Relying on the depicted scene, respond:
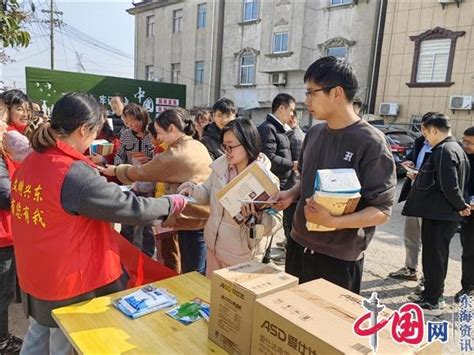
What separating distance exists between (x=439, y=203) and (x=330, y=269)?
169 centimetres

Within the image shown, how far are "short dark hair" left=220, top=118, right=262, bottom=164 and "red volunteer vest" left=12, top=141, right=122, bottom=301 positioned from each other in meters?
0.92

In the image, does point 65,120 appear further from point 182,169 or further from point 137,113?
point 137,113

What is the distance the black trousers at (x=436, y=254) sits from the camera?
117 inches

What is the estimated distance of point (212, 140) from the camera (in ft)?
12.5

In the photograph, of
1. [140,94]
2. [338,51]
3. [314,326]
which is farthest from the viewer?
[338,51]

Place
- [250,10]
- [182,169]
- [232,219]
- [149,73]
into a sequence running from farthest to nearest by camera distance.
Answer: [149,73] → [250,10] → [182,169] → [232,219]

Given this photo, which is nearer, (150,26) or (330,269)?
(330,269)

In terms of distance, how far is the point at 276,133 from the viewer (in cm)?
368

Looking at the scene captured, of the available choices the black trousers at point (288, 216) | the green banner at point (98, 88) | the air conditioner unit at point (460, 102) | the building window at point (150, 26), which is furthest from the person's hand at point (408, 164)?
the building window at point (150, 26)

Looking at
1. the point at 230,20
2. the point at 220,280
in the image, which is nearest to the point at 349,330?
the point at 220,280

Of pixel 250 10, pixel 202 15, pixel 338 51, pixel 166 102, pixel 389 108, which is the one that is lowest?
pixel 166 102

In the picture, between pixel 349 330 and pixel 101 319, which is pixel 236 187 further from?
pixel 349 330

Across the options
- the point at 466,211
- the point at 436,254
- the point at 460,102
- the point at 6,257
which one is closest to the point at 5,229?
the point at 6,257

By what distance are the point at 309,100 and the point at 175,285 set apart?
3.63 ft
